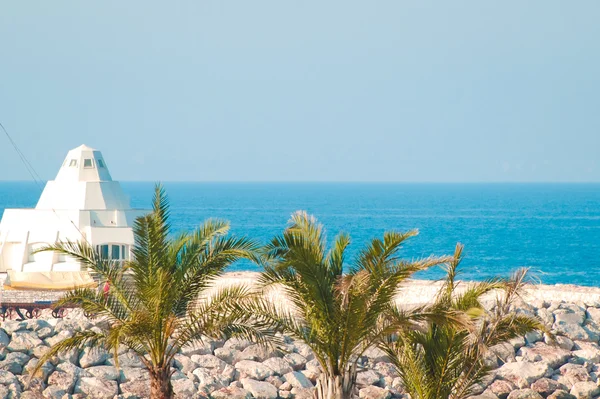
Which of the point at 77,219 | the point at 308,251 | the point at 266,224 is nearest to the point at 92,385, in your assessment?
the point at 308,251

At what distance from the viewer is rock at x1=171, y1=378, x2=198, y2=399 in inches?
672

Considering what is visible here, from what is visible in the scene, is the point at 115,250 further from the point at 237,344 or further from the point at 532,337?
the point at 532,337

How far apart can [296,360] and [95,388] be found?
3.89m

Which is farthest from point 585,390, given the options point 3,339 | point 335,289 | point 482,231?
point 482,231

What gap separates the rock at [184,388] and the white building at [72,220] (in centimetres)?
1130

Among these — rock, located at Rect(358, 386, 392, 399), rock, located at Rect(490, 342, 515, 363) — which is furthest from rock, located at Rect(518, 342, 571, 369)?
rock, located at Rect(358, 386, 392, 399)

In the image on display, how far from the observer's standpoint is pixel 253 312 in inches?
571

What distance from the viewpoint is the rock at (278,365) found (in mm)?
18125

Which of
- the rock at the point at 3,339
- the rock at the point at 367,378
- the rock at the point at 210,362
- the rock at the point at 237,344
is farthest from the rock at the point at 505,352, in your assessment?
the rock at the point at 3,339

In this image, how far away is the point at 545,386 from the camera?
A: 1858cm

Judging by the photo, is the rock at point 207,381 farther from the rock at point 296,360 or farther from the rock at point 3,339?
the rock at point 3,339

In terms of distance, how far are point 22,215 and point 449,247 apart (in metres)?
48.5

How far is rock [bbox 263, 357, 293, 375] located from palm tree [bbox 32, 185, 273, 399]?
126 inches

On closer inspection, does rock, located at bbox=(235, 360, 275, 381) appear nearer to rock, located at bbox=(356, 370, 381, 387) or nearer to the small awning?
rock, located at bbox=(356, 370, 381, 387)
